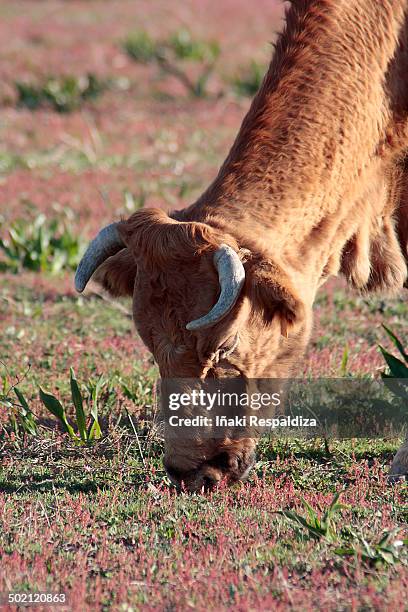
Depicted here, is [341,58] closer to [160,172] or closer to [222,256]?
[222,256]

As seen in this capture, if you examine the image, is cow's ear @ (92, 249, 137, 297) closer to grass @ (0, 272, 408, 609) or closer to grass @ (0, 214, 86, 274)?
grass @ (0, 272, 408, 609)

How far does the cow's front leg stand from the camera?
229 inches

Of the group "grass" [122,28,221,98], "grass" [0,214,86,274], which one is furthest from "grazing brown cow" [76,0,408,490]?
"grass" [122,28,221,98]

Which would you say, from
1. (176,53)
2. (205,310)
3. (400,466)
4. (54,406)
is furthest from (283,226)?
(176,53)

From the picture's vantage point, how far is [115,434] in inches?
254

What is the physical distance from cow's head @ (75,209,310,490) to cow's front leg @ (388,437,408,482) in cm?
88

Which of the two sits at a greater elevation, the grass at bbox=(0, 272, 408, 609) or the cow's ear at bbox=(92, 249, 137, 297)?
the cow's ear at bbox=(92, 249, 137, 297)

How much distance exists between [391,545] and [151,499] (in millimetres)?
1438

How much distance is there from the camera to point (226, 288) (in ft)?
15.9

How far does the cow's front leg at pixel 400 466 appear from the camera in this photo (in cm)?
582

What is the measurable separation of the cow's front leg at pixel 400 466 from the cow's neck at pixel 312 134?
114 cm

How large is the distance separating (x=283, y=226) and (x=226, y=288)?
74 centimetres

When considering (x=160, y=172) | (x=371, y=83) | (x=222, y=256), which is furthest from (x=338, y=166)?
(x=160, y=172)

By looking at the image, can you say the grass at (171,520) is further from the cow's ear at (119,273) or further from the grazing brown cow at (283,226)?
the cow's ear at (119,273)
